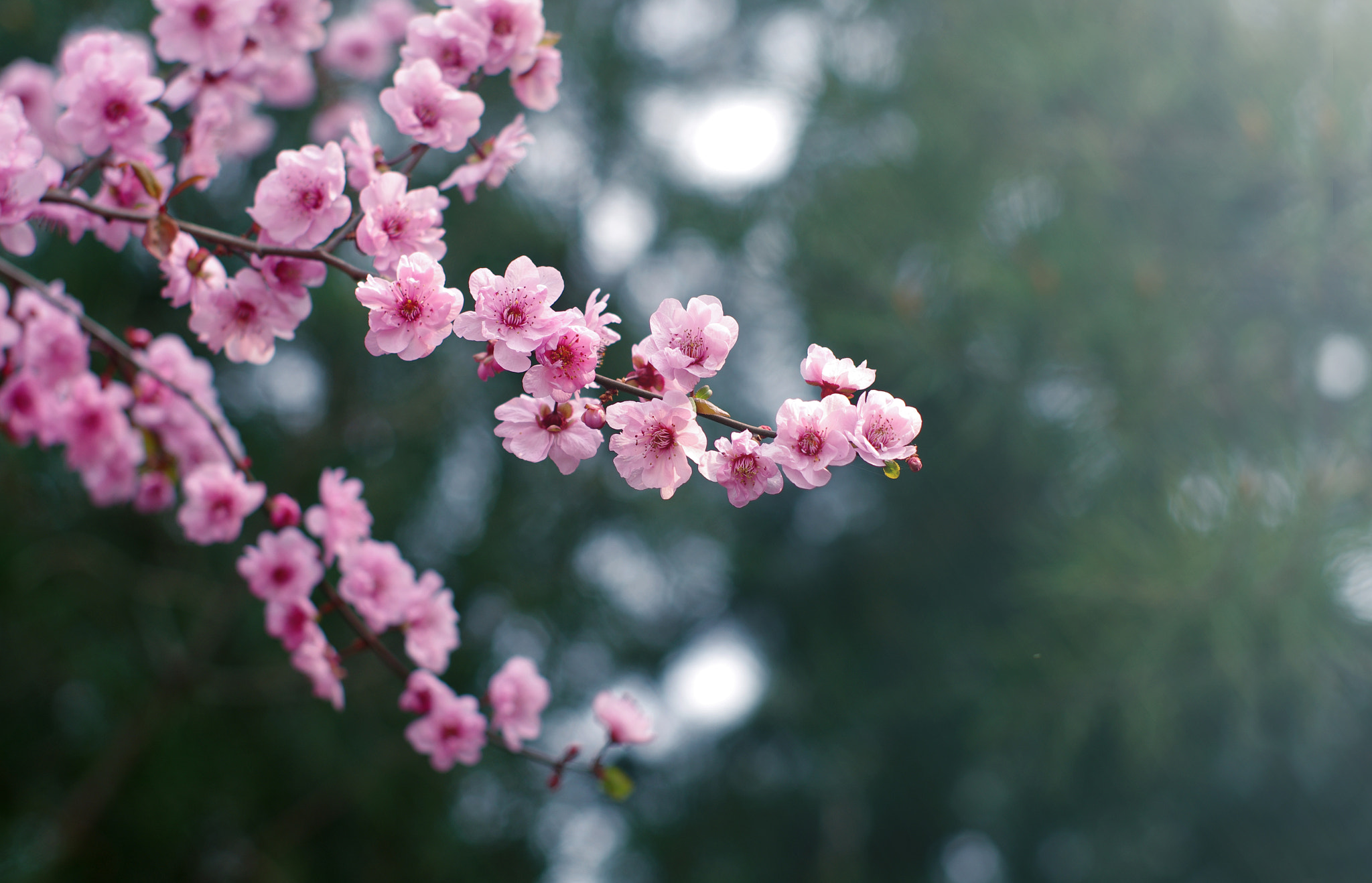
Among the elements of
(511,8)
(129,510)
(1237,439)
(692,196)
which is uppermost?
(692,196)

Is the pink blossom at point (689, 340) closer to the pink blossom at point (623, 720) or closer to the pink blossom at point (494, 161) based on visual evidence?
the pink blossom at point (494, 161)

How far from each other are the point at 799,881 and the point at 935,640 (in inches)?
34.1

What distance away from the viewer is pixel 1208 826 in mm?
2244

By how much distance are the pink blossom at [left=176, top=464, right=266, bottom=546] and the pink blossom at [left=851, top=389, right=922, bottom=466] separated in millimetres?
651

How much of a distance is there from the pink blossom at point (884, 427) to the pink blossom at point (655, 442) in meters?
0.10

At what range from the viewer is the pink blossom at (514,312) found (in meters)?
0.54

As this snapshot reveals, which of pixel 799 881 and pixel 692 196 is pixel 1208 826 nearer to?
pixel 799 881

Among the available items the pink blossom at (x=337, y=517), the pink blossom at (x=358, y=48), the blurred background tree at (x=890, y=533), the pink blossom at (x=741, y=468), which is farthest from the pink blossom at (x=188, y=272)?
the blurred background tree at (x=890, y=533)

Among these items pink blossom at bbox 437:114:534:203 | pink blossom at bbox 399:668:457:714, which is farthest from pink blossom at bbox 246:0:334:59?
pink blossom at bbox 399:668:457:714

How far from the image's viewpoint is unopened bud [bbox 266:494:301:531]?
0.87 m

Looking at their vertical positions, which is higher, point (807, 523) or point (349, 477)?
point (807, 523)

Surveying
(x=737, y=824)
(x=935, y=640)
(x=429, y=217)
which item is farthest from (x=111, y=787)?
(x=935, y=640)

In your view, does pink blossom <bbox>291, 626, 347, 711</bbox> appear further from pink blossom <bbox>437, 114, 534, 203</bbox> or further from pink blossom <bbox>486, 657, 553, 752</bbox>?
pink blossom <bbox>437, 114, 534, 203</bbox>

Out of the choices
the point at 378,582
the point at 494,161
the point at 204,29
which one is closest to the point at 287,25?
the point at 204,29
